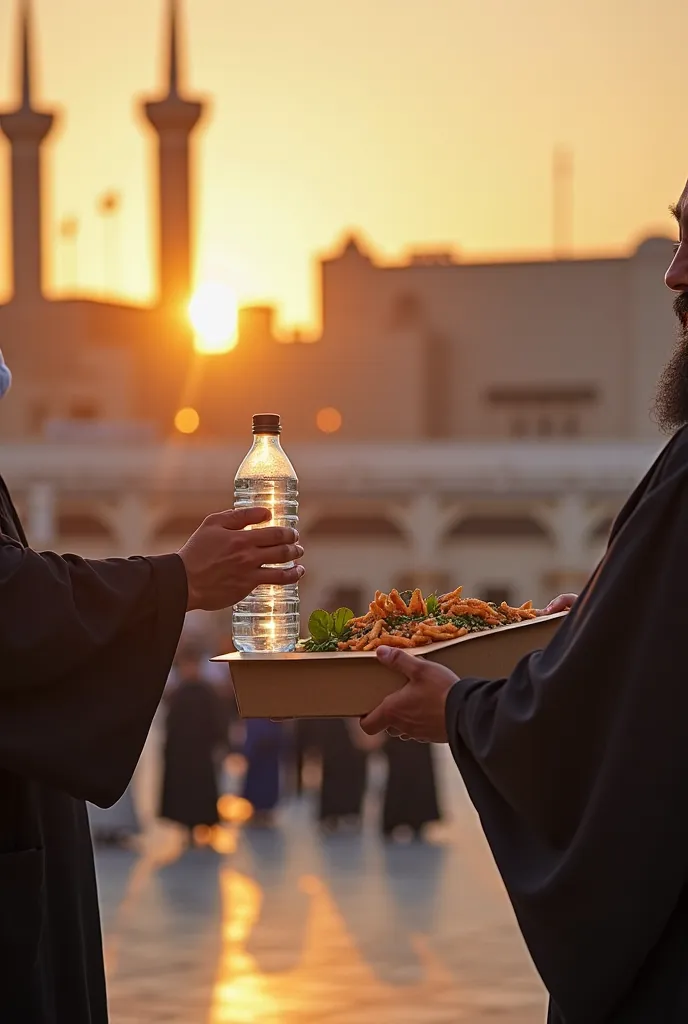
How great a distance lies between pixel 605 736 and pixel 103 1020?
940mm

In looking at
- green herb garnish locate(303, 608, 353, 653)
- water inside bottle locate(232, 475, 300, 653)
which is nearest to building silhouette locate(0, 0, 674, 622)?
water inside bottle locate(232, 475, 300, 653)

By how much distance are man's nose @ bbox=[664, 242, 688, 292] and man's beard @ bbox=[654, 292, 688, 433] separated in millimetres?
60

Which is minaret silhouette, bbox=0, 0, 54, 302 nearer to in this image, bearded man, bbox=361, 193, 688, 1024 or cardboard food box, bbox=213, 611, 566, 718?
cardboard food box, bbox=213, 611, 566, 718

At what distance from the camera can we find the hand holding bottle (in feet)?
8.27

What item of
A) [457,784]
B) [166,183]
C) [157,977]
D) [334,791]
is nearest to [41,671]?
[157,977]

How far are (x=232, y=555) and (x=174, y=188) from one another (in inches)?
1764

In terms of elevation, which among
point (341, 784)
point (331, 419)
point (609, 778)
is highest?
point (609, 778)

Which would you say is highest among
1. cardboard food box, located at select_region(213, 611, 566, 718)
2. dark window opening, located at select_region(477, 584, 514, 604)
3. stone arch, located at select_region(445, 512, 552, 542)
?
cardboard food box, located at select_region(213, 611, 566, 718)

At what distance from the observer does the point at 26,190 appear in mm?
47031

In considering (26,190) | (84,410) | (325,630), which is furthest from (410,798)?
(84,410)

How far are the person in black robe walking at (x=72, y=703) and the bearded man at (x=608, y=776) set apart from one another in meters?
0.45

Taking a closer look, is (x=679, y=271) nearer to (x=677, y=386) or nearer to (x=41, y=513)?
(x=677, y=386)

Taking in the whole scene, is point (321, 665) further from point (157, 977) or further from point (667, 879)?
point (157, 977)

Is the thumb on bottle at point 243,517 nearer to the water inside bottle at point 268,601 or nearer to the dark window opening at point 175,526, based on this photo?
the water inside bottle at point 268,601
